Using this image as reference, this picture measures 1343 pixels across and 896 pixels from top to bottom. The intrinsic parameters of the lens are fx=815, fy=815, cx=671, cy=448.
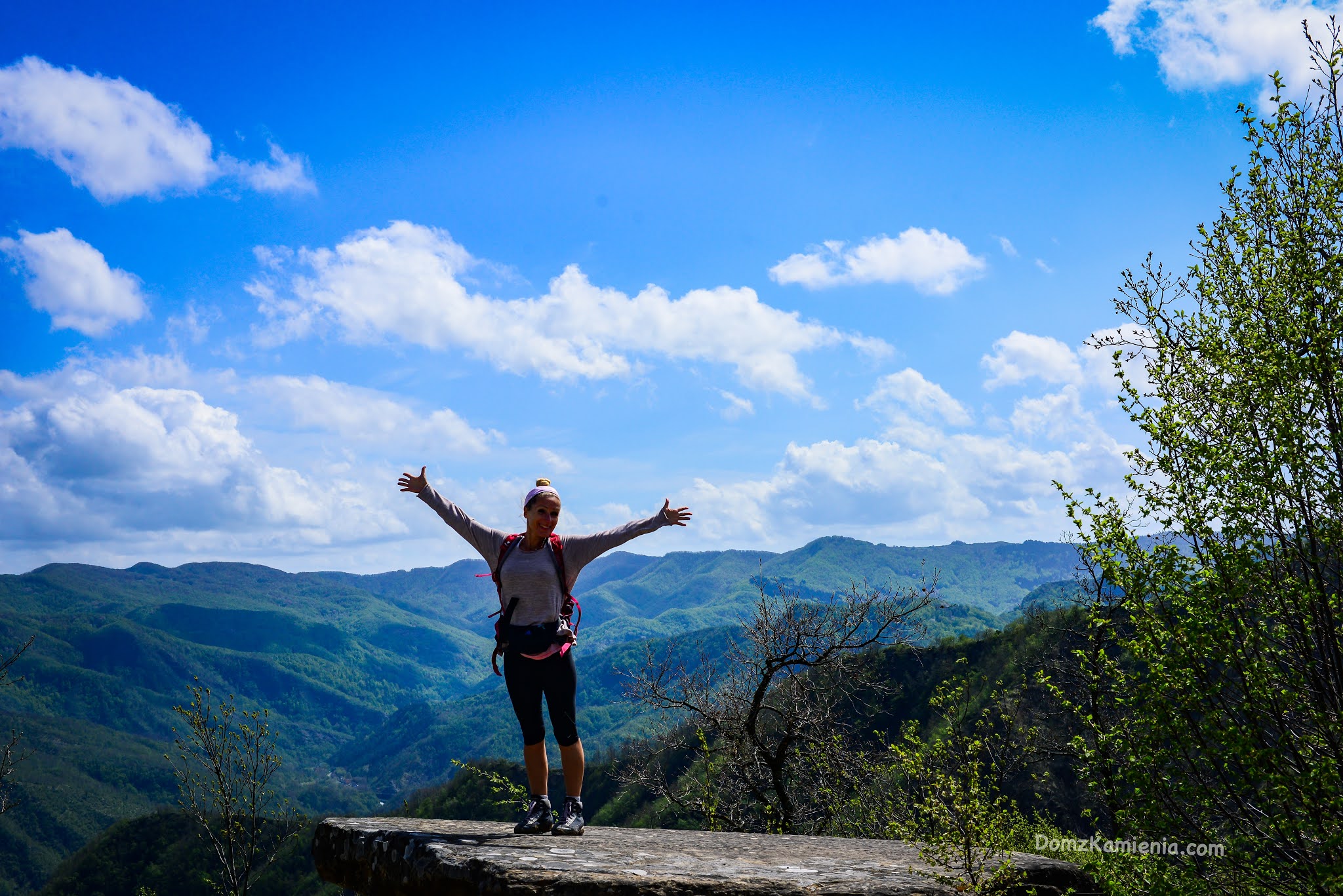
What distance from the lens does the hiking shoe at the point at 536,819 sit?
662 cm

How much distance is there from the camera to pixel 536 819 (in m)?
6.67

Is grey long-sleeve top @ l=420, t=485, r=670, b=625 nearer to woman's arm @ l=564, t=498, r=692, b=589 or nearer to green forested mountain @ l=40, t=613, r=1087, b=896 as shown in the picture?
woman's arm @ l=564, t=498, r=692, b=589

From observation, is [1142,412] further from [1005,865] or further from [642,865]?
[642,865]

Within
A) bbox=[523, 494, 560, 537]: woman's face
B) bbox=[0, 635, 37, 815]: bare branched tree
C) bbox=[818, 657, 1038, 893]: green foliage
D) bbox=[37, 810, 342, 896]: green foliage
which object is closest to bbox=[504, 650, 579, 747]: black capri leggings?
bbox=[523, 494, 560, 537]: woman's face

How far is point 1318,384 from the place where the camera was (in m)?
5.68

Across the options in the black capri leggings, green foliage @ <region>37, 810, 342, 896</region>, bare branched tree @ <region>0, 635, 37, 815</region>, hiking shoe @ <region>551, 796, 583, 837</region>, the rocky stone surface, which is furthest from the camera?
green foliage @ <region>37, 810, 342, 896</region>

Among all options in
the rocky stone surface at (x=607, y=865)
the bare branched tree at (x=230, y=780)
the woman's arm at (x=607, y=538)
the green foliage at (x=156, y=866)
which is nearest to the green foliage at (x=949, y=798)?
the rocky stone surface at (x=607, y=865)

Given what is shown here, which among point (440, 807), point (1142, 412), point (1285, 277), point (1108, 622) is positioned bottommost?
point (440, 807)

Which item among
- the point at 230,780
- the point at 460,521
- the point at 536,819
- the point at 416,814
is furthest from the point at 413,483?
the point at 416,814

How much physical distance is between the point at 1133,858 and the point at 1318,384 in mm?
3894

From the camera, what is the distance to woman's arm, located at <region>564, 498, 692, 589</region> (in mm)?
6926

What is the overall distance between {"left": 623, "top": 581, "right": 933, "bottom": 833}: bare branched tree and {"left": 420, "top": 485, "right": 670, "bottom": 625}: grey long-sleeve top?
665 centimetres

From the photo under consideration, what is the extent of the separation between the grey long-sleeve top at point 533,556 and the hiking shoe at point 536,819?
1544mm

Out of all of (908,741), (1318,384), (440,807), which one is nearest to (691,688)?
(908,741)
